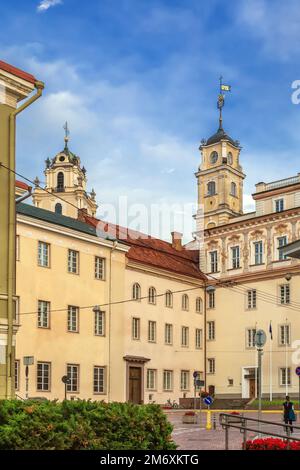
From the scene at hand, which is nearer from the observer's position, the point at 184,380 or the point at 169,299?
the point at 169,299

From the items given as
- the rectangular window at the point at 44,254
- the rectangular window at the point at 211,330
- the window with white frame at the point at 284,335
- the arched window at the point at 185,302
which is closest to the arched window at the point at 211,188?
the rectangular window at the point at 211,330

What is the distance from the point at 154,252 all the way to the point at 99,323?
40.3 feet

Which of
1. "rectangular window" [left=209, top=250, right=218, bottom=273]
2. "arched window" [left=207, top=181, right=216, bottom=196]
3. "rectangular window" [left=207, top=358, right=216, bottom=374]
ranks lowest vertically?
"rectangular window" [left=207, top=358, right=216, bottom=374]

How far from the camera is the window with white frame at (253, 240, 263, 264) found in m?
61.7

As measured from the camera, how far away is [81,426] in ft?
37.2

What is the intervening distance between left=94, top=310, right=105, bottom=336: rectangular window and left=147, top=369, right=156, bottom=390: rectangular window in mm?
6833

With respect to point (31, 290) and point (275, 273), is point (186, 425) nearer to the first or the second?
point (31, 290)

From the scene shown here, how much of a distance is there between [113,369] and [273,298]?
50.7 feet

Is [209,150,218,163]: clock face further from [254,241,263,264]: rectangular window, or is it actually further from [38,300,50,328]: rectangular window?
[38,300,50,328]: rectangular window

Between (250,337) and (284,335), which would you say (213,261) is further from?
(284,335)

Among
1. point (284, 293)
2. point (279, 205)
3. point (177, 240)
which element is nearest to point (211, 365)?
point (284, 293)

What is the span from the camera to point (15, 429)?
10516mm

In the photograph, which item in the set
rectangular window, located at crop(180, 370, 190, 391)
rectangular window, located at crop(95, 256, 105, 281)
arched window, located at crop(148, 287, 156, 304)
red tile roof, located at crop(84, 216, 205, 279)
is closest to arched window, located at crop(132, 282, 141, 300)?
arched window, located at crop(148, 287, 156, 304)
